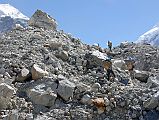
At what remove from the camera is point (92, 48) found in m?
14.8

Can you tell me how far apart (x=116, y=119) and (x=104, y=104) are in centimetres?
46

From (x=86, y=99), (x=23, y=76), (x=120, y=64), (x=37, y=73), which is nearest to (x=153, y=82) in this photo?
(x=120, y=64)

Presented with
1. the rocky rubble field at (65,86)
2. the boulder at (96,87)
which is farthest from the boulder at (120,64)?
the boulder at (96,87)

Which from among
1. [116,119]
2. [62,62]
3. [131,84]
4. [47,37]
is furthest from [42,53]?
[116,119]

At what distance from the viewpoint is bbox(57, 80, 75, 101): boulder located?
10016 millimetres

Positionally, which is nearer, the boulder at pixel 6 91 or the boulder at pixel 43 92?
the boulder at pixel 6 91

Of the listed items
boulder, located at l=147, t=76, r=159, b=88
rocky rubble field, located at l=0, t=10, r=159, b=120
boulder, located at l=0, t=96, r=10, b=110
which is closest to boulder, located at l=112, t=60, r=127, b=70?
rocky rubble field, located at l=0, t=10, r=159, b=120

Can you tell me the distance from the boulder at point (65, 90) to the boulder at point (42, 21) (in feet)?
22.9

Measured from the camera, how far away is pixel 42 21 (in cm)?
1708

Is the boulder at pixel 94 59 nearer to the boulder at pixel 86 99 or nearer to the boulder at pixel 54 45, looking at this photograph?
the boulder at pixel 54 45

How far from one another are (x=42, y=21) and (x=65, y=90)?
7463mm

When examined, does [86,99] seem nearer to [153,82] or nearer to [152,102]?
[152,102]

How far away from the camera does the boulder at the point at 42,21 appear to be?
17.0 metres

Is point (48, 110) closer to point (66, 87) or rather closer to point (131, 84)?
point (66, 87)
